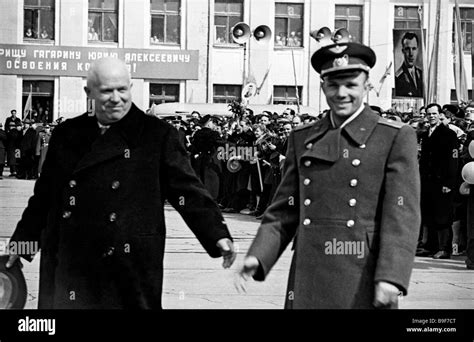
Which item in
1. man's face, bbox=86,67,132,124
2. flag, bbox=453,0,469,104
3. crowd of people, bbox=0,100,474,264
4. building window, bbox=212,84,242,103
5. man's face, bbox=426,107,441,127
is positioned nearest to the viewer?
man's face, bbox=86,67,132,124

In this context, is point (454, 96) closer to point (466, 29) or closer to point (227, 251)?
point (466, 29)

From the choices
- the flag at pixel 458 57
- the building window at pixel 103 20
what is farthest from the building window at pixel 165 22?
the flag at pixel 458 57

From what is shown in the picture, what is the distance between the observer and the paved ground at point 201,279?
409 centimetres

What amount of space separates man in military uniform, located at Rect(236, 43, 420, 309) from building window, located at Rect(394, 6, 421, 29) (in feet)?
2.64

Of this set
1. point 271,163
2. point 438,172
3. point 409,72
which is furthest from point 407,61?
point 271,163

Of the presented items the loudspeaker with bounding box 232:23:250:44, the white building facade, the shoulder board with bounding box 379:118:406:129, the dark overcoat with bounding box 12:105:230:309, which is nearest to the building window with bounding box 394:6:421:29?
the white building facade

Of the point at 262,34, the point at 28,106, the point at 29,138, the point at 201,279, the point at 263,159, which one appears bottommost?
the point at 201,279

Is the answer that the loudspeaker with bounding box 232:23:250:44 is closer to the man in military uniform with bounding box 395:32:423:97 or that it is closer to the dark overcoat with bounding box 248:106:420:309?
the man in military uniform with bounding box 395:32:423:97

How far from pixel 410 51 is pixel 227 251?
118cm

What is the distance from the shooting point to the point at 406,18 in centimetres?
451

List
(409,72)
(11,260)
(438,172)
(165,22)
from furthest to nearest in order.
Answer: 1. (438,172)
2. (409,72)
3. (165,22)
4. (11,260)

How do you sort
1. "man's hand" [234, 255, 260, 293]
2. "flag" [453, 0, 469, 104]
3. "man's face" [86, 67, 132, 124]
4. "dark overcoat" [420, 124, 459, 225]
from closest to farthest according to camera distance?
1. "man's hand" [234, 255, 260, 293]
2. "man's face" [86, 67, 132, 124]
3. "flag" [453, 0, 469, 104]
4. "dark overcoat" [420, 124, 459, 225]

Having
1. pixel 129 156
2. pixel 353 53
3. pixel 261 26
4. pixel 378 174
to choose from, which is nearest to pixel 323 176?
pixel 378 174

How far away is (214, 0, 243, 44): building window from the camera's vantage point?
430cm
